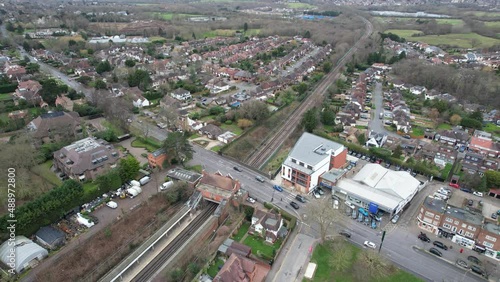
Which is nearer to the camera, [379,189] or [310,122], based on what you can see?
[379,189]

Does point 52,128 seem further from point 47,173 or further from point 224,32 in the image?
point 224,32

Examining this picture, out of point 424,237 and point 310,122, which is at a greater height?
point 310,122

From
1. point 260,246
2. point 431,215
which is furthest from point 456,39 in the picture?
point 260,246

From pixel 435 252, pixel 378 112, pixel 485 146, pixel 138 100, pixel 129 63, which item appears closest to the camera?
pixel 435 252

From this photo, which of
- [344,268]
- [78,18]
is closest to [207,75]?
[344,268]

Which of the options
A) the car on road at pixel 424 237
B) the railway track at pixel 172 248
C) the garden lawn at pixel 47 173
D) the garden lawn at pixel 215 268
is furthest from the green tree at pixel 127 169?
the car on road at pixel 424 237

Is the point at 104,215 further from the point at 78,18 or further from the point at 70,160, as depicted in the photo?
the point at 78,18

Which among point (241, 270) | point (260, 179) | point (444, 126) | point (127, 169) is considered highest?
point (127, 169)

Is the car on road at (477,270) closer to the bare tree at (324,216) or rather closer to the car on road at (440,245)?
the car on road at (440,245)

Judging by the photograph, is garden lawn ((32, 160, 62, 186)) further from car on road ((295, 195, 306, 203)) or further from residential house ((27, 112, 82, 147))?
car on road ((295, 195, 306, 203))
